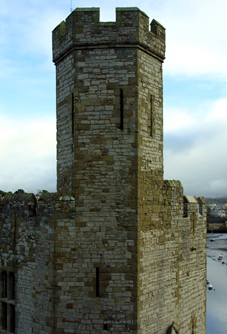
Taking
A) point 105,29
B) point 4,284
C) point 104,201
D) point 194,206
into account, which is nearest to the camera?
point 104,201

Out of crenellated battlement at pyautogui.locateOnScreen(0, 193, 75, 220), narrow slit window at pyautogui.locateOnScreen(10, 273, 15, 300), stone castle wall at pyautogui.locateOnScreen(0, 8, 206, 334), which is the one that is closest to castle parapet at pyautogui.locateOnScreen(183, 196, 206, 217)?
stone castle wall at pyautogui.locateOnScreen(0, 8, 206, 334)

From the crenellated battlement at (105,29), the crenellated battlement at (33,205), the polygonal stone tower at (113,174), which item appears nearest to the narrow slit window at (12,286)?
the crenellated battlement at (33,205)

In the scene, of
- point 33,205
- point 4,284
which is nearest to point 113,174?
point 33,205

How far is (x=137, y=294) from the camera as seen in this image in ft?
25.5

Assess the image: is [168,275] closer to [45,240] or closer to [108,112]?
[45,240]

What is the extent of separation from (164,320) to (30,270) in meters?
3.63

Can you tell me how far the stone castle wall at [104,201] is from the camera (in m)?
7.82

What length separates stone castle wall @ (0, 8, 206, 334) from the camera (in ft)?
25.6

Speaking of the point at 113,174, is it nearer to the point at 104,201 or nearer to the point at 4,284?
the point at 104,201

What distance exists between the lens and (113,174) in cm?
801

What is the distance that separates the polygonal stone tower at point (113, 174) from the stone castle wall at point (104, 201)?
0.02m

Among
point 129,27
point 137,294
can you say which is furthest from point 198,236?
point 129,27

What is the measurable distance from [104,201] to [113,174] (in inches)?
26.1

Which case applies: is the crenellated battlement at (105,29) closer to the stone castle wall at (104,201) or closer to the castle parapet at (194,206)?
the stone castle wall at (104,201)
